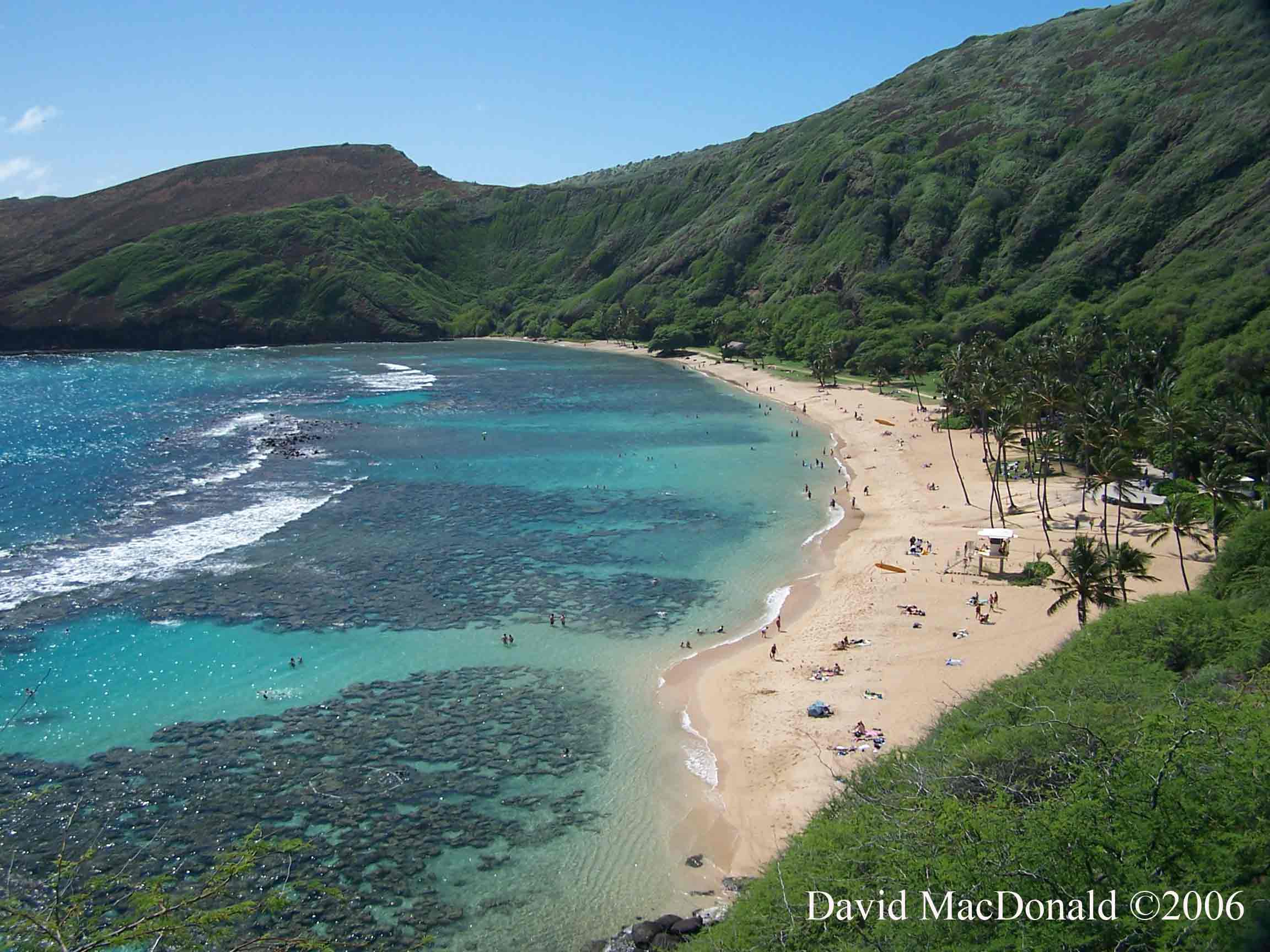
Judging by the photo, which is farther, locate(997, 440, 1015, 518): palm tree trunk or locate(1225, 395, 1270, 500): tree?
locate(997, 440, 1015, 518): palm tree trunk

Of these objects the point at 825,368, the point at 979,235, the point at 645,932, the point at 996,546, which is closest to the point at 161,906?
the point at 645,932

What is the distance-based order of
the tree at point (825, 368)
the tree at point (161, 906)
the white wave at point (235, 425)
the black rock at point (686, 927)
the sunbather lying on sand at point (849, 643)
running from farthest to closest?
the tree at point (825, 368)
the white wave at point (235, 425)
the sunbather lying on sand at point (849, 643)
the black rock at point (686, 927)
the tree at point (161, 906)

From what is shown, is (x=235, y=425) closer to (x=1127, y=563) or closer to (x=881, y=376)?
(x=881, y=376)

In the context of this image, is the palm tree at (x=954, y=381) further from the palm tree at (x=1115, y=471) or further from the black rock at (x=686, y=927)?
the black rock at (x=686, y=927)

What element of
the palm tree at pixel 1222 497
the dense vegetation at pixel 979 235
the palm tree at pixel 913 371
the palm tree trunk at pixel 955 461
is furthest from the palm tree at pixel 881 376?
the palm tree at pixel 1222 497

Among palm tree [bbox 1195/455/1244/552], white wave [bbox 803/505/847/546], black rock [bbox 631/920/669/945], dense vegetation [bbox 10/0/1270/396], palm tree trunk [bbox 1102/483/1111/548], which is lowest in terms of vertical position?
black rock [bbox 631/920/669/945]

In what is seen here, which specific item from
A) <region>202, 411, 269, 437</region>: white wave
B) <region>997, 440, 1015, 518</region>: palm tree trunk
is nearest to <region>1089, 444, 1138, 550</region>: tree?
<region>997, 440, 1015, 518</region>: palm tree trunk

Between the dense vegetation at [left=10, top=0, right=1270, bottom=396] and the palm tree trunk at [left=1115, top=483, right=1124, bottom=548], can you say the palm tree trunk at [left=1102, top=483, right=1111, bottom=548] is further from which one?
the dense vegetation at [left=10, top=0, right=1270, bottom=396]
